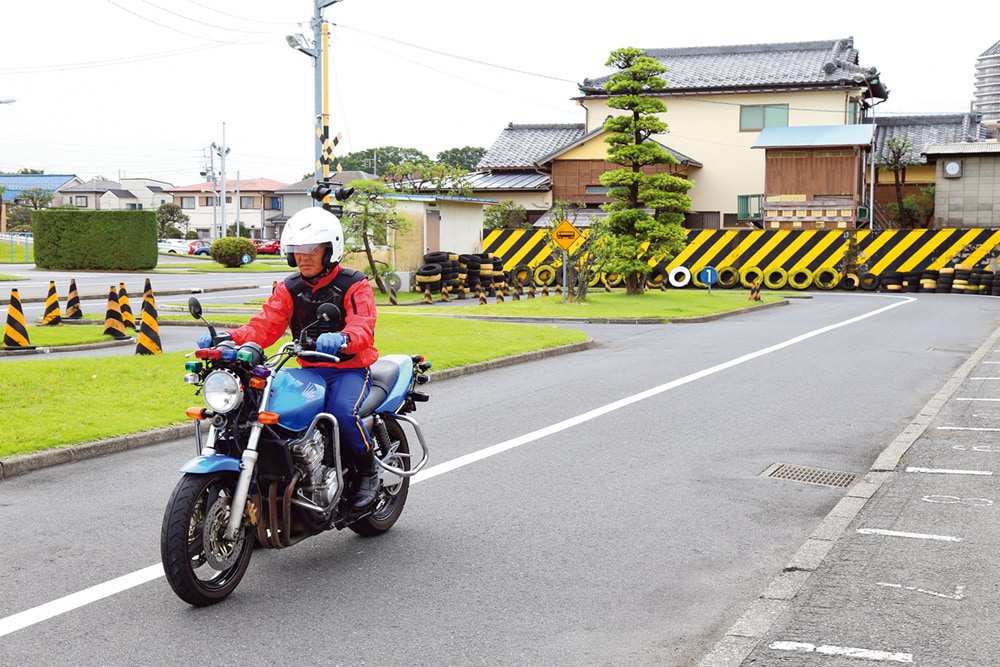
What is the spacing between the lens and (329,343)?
5188 mm

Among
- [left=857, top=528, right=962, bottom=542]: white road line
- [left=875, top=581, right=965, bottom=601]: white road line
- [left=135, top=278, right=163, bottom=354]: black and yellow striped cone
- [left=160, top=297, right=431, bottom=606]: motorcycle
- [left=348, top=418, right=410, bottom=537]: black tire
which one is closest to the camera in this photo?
[left=160, top=297, right=431, bottom=606]: motorcycle

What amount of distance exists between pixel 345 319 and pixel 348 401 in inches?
18.2

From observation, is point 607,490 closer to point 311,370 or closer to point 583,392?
point 311,370

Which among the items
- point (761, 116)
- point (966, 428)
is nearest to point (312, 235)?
point (966, 428)

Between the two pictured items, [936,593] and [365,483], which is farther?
[365,483]

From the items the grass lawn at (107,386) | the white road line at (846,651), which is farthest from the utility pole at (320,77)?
the white road line at (846,651)

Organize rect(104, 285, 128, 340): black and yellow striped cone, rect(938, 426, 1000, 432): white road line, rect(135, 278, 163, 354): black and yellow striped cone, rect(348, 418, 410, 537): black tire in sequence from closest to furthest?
rect(348, 418, 410, 537): black tire, rect(938, 426, 1000, 432): white road line, rect(135, 278, 163, 354): black and yellow striped cone, rect(104, 285, 128, 340): black and yellow striped cone

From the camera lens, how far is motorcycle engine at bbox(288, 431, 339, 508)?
5.25 m

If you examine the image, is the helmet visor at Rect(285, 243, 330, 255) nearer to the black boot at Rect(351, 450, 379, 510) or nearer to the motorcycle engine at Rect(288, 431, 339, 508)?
the motorcycle engine at Rect(288, 431, 339, 508)

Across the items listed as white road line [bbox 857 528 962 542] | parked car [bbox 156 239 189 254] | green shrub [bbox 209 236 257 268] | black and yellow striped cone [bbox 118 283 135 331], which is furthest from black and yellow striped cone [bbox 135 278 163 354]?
parked car [bbox 156 239 189 254]

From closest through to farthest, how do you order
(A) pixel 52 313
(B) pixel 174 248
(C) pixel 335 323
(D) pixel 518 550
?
(C) pixel 335 323 → (D) pixel 518 550 → (A) pixel 52 313 → (B) pixel 174 248

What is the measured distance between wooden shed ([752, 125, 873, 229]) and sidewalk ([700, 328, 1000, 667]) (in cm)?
3833

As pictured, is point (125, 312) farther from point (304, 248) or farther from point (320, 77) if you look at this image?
point (304, 248)

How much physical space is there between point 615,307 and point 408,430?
677 inches
